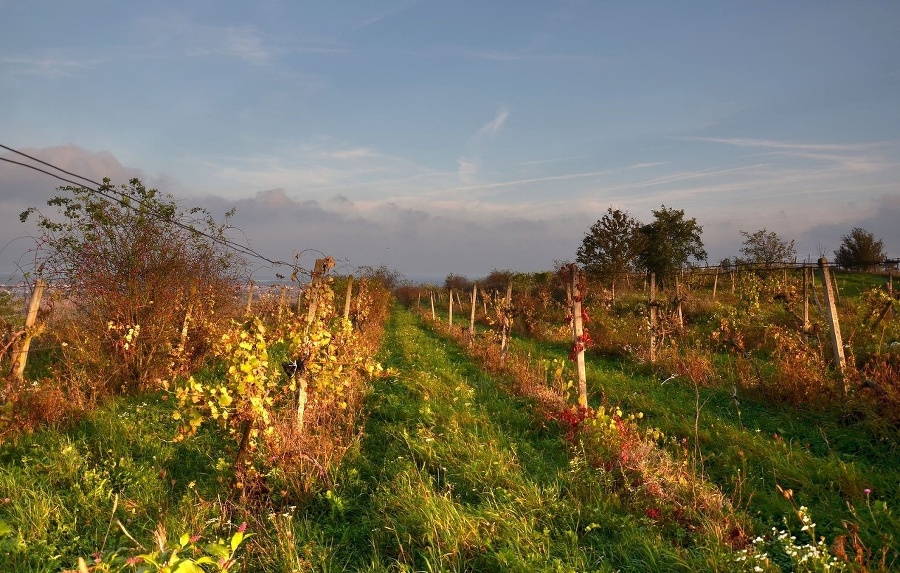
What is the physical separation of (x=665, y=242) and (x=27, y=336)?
99.1 ft

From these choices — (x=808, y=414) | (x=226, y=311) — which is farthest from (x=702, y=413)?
(x=226, y=311)

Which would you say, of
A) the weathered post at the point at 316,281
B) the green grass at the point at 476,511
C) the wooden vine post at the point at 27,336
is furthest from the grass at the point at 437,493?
the weathered post at the point at 316,281

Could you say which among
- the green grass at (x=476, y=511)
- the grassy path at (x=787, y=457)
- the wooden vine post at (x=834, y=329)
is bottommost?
the grassy path at (x=787, y=457)

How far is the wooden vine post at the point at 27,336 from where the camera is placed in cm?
697

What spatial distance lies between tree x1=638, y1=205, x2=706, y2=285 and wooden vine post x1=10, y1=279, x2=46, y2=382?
1082 inches

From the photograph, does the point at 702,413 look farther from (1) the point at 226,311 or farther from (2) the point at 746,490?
(1) the point at 226,311

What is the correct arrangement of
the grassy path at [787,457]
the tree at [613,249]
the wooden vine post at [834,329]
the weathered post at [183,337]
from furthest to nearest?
the tree at [613,249] < the weathered post at [183,337] < the wooden vine post at [834,329] < the grassy path at [787,457]

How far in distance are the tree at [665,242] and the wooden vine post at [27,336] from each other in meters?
27.5

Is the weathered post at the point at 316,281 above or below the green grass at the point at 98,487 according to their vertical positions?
above

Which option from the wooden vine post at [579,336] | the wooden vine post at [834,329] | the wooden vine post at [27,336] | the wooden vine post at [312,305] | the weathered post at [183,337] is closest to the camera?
the wooden vine post at [312,305]

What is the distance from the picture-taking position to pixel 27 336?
7113 mm

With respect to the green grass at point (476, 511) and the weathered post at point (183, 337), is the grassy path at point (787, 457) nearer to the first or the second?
the green grass at point (476, 511)

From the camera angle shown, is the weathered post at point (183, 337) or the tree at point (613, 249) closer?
the weathered post at point (183, 337)

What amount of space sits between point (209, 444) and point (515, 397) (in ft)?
16.2
